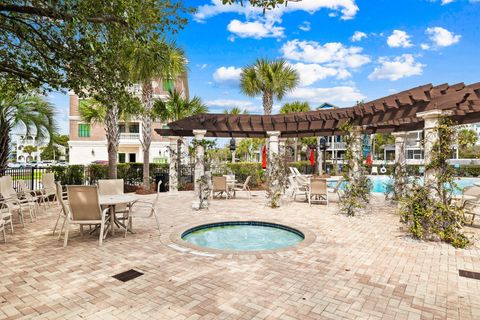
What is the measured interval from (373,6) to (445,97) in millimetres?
7603

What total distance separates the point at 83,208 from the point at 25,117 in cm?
659

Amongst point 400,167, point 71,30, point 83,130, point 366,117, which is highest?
point 83,130

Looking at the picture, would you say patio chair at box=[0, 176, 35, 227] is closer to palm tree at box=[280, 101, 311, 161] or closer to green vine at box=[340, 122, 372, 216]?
green vine at box=[340, 122, 372, 216]

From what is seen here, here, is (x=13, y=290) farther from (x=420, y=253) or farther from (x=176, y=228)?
(x=420, y=253)

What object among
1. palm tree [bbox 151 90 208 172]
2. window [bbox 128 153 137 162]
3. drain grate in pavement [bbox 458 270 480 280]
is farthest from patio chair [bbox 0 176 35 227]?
window [bbox 128 153 137 162]

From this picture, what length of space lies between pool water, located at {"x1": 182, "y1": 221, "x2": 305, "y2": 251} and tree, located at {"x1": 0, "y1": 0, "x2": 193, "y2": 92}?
4.19 metres

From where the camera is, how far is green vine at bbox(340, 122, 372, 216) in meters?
8.19

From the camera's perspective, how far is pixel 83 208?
5.15 m

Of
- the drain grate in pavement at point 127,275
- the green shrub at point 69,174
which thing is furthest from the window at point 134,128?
the drain grate in pavement at point 127,275

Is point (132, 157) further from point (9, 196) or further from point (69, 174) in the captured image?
point (9, 196)

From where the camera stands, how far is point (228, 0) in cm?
360

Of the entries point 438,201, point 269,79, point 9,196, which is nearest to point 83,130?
point 269,79

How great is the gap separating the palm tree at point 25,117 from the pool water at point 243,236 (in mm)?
7400

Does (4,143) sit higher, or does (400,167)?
(4,143)
